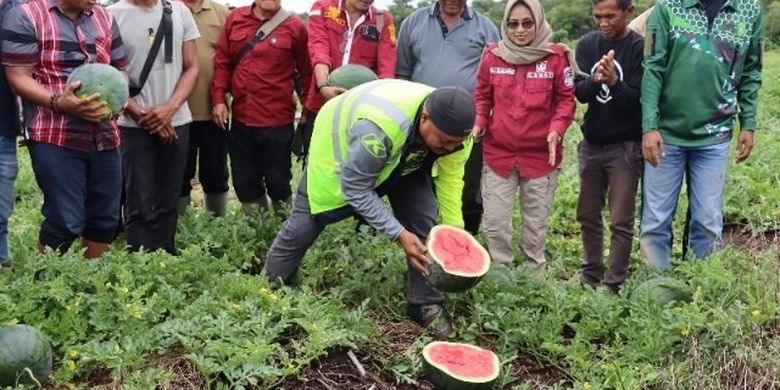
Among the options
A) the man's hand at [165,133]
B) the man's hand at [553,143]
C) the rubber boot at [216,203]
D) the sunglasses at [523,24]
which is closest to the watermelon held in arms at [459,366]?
the man's hand at [553,143]

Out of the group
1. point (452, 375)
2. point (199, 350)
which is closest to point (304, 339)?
point (199, 350)

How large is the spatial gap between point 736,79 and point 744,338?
191 cm

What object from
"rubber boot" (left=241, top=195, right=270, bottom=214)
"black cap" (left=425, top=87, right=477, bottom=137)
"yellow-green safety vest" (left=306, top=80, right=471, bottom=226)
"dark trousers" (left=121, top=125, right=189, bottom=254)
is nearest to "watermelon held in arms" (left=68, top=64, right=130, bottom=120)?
"dark trousers" (left=121, top=125, right=189, bottom=254)

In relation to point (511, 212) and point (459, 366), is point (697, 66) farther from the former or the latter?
point (459, 366)

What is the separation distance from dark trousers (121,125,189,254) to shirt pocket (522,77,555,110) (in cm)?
252

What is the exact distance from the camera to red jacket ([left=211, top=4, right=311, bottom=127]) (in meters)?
6.18

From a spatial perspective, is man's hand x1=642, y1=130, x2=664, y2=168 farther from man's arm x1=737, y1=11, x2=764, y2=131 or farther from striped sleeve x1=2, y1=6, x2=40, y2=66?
striped sleeve x1=2, y1=6, x2=40, y2=66

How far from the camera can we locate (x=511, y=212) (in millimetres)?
5934

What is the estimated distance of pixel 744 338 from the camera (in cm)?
427

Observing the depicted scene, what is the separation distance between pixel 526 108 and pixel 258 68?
2.09 meters

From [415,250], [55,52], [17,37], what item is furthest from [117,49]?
[415,250]

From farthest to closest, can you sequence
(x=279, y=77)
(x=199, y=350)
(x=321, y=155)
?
(x=279, y=77)
(x=321, y=155)
(x=199, y=350)

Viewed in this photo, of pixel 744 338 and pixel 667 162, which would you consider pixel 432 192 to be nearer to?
pixel 667 162

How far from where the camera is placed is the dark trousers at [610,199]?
5598mm
